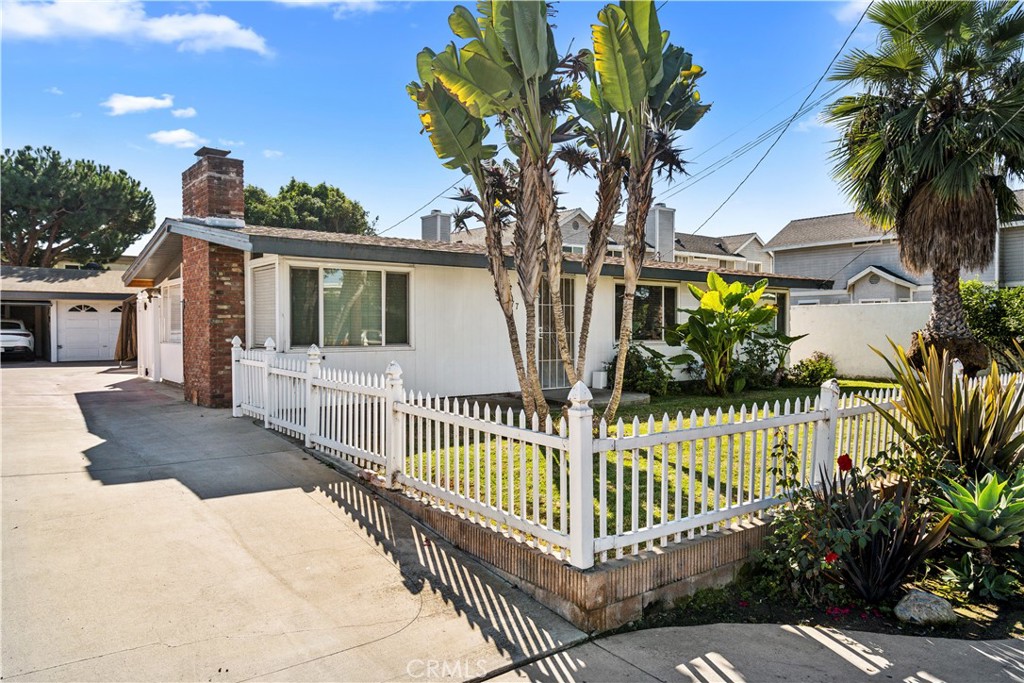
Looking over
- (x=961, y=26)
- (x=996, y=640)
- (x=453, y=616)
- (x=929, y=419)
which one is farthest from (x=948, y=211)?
(x=453, y=616)

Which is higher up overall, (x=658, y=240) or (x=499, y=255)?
(x=658, y=240)

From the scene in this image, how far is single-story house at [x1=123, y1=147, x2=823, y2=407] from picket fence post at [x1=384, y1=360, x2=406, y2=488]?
13.6 ft

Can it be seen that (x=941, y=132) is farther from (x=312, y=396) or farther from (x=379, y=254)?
(x=312, y=396)

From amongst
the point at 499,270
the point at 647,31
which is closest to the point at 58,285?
the point at 499,270

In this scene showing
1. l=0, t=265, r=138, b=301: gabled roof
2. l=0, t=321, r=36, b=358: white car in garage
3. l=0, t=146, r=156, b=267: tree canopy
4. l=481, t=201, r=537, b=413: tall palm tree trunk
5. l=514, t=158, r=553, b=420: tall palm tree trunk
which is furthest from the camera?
l=0, t=146, r=156, b=267: tree canopy

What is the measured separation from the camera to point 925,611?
420 cm

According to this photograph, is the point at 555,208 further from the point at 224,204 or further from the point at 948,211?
the point at 948,211

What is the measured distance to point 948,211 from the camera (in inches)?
444

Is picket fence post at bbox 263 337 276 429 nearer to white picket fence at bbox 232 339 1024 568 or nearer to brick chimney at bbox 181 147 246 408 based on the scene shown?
white picket fence at bbox 232 339 1024 568

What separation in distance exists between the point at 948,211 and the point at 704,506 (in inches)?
388

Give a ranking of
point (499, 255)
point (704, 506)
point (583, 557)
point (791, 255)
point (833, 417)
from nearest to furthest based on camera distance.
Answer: point (583, 557) < point (704, 506) < point (833, 417) < point (499, 255) < point (791, 255)

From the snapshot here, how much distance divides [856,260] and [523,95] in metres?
23.7

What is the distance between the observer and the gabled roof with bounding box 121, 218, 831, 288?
9.19 m

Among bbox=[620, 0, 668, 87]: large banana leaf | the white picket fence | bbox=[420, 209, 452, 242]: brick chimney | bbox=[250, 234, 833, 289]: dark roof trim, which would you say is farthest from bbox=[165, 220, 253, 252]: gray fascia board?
bbox=[420, 209, 452, 242]: brick chimney
